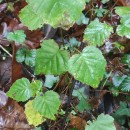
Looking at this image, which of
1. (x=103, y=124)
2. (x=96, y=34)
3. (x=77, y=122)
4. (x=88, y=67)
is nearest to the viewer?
(x=88, y=67)

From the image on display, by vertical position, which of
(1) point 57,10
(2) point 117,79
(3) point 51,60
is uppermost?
(1) point 57,10

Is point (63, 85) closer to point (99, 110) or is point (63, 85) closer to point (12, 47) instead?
point (99, 110)

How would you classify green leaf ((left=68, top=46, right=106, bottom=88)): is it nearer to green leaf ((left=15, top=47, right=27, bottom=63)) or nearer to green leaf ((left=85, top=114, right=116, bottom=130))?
green leaf ((left=85, top=114, right=116, bottom=130))

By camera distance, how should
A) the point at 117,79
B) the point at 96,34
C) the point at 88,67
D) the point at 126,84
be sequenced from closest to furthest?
the point at 88,67 < the point at 96,34 < the point at 126,84 < the point at 117,79

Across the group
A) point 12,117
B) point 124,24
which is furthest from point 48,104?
point 12,117

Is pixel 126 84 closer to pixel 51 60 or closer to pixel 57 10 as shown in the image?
pixel 51 60

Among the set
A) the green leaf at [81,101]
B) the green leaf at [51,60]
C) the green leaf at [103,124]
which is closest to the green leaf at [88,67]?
the green leaf at [51,60]

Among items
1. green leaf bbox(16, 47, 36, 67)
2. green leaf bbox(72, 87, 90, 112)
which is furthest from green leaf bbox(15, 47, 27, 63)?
green leaf bbox(72, 87, 90, 112)
